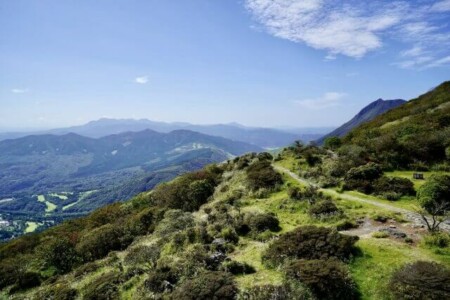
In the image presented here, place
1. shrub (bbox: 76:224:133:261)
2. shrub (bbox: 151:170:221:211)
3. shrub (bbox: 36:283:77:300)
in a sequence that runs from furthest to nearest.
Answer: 1. shrub (bbox: 151:170:221:211)
2. shrub (bbox: 76:224:133:261)
3. shrub (bbox: 36:283:77:300)

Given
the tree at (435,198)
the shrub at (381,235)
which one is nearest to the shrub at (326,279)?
the shrub at (381,235)

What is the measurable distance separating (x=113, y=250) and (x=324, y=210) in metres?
22.0

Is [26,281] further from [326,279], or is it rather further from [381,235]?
[381,235]

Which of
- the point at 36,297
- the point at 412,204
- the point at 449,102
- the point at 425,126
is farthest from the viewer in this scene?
the point at 449,102

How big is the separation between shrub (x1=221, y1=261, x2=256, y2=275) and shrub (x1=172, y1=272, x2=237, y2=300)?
1.47 meters

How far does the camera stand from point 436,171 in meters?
35.0

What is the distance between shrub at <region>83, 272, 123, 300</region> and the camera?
69.2ft

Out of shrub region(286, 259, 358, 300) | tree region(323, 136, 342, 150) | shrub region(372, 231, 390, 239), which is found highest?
tree region(323, 136, 342, 150)

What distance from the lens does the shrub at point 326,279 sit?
15.2 metres

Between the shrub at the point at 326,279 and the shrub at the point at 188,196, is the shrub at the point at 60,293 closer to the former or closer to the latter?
the shrub at the point at 326,279

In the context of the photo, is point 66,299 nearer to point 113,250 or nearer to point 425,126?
point 113,250

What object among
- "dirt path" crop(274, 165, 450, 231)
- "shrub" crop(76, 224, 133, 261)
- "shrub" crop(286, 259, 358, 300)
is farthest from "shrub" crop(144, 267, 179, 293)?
"dirt path" crop(274, 165, 450, 231)

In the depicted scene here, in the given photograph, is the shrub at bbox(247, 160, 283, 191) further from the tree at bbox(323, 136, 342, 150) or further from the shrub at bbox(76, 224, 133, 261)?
the tree at bbox(323, 136, 342, 150)

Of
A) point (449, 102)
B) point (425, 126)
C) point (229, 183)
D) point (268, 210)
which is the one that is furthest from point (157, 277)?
point (449, 102)
